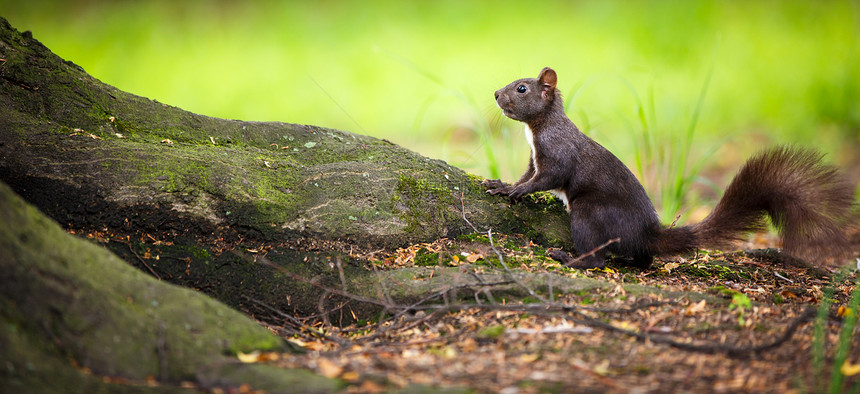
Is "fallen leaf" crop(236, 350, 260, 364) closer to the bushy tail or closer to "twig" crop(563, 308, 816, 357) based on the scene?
"twig" crop(563, 308, 816, 357)

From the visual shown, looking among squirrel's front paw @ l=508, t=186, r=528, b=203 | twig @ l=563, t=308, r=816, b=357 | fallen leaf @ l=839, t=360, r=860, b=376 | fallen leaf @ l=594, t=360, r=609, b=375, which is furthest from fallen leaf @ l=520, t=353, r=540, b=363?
squirrel's front paw @ l=508, t=186, r=528, b=203

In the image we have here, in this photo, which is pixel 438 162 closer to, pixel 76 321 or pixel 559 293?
pixel 559 293

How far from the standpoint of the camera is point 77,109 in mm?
2910

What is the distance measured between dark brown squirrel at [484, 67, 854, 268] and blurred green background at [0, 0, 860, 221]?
3.39 m

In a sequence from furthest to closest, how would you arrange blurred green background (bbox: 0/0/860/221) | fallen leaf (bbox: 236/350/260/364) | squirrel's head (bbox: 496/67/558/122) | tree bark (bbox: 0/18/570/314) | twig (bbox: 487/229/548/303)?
blurred green background (bbox: 0/0/860/221) < squirrel's head (bbox: 496/67/558/122) < tree bark (bbox: 0/18/570/314) < twig (bbox: 487/229/548/303) < fallen leaf (bbox: 236/350/260/364)

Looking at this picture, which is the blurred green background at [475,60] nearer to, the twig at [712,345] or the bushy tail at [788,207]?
the bushy tail at [788,207]

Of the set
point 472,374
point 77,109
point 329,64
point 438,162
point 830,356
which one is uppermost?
point 329,64

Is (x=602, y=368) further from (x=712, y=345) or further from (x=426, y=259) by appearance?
(x=426, y=259)

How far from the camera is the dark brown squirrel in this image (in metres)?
2.90

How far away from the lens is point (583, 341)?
209 centimetres

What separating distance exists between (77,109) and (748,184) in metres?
3.12

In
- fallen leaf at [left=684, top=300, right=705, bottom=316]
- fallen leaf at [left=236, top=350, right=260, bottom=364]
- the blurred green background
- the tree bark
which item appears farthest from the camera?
the blurred green background

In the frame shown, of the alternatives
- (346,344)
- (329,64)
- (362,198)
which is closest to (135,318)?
(346,344)

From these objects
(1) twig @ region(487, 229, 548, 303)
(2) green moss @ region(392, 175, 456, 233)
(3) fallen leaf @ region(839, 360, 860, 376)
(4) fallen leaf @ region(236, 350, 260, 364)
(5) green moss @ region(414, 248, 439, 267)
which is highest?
(2) green moss @ region(392, 175, 456, 233)
